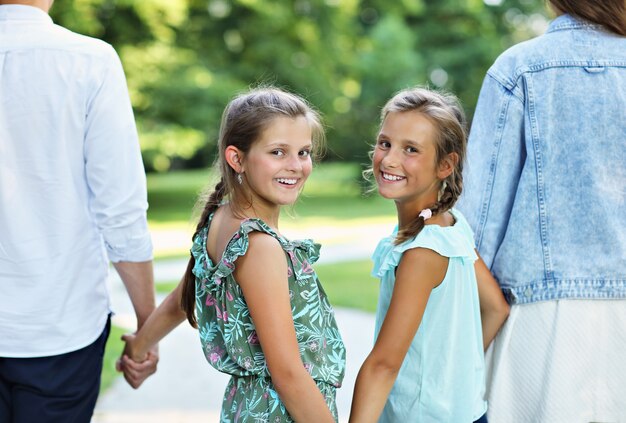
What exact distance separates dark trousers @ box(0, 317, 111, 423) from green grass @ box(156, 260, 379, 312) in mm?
5384

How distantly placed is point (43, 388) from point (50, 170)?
2.02 feet

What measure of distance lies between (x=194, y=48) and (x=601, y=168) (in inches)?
744

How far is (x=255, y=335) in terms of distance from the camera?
6.84ft

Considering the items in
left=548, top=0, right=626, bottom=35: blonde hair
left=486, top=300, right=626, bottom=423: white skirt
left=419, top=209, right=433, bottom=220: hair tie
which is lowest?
left=486, top=300, right=626, bottom=423: white skirt

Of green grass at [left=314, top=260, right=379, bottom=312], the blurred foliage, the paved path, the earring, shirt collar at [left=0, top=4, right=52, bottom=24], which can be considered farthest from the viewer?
the blurred foliage

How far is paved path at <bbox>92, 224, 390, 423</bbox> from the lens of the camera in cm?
495

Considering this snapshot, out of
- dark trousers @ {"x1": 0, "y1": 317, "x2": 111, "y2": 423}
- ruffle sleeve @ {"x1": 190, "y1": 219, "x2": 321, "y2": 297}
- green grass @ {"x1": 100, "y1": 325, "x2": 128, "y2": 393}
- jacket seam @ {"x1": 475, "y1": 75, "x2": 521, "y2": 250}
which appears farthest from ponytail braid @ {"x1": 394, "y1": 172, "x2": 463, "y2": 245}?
green grass @ {"x1": 100, "y1": 325, "x2": 128, "y2": 393}

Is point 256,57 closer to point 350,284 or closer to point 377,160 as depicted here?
point 350,284

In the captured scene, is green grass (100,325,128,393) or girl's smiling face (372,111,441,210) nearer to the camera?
girl's smiling face (372,111,441,210)

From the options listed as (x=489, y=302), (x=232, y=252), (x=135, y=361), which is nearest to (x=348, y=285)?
(x=135, y=361)

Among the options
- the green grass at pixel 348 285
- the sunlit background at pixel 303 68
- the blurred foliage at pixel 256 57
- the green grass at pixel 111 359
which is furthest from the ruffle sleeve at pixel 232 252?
the blurred foliage at pixel 256 57

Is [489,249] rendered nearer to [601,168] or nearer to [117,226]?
[601,168]

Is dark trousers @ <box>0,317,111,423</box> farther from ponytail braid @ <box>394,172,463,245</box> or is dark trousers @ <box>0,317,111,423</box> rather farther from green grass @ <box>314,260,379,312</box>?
green grass @ <box>314,260,379,312</box>

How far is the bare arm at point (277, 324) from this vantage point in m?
1.96
